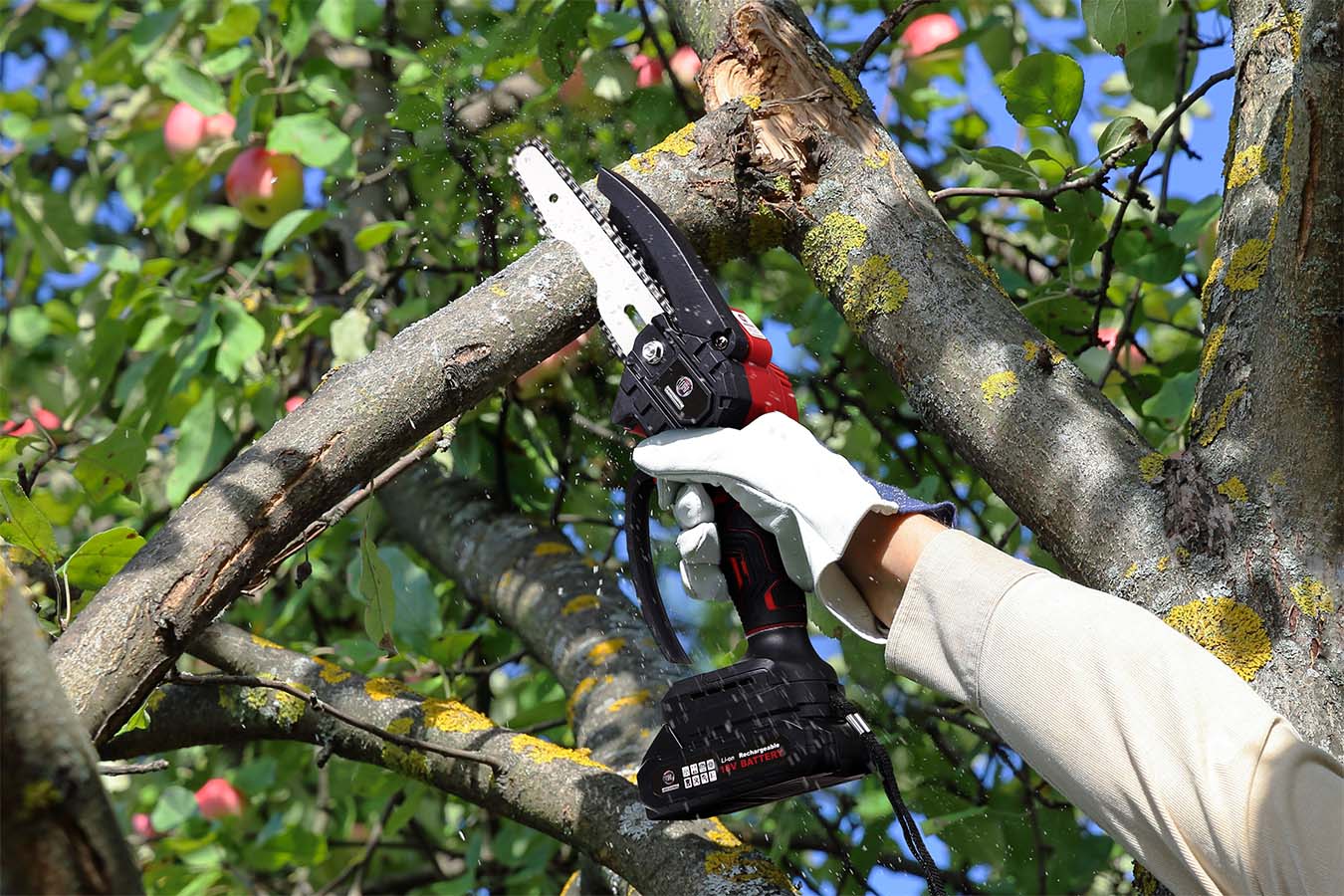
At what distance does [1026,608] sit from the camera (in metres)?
0.91

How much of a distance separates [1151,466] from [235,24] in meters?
1.83

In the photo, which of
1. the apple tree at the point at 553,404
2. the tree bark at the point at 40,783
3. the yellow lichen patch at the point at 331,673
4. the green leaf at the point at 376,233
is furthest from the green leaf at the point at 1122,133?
the tree bark at the point at 40,783

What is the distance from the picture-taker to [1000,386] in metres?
1.21

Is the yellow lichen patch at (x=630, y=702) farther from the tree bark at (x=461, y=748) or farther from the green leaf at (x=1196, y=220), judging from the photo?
the green leaf at (x=1196, y=220)

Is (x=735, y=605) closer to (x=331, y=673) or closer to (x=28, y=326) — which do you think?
(x=331, y=673)

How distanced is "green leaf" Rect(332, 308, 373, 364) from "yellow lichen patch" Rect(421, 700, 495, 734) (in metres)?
0.71

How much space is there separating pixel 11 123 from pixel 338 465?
2224 millimetres

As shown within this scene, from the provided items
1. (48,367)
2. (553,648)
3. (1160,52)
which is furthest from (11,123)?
(1160,52)

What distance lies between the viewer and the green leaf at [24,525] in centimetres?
121

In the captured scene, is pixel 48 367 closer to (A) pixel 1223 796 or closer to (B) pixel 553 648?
(B) pixel 553 648

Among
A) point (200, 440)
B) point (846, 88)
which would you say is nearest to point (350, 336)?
point (200, 440)

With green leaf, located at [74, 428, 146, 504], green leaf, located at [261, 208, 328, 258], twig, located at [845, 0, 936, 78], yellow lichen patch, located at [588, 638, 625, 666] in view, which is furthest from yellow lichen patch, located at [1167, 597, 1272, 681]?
green leaf, located at [261, 208, 328, 258]

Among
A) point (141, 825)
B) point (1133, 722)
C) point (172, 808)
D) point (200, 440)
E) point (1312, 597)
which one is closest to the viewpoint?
point (1133, 722)

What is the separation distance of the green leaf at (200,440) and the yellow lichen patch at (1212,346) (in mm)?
1552
